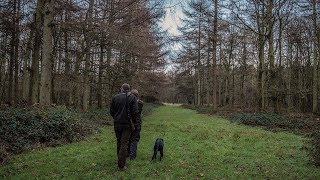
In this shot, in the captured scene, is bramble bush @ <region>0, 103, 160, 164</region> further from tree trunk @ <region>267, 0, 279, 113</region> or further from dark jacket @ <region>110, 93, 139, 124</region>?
tree trunk @ <region>267, 0, 279, 113</region>

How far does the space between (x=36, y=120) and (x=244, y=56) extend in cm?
3274

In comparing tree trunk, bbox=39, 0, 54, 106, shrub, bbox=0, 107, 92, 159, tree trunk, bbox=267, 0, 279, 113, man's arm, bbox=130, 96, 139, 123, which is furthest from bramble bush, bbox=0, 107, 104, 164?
tree trunk, bbox=267, 0, 279, 113

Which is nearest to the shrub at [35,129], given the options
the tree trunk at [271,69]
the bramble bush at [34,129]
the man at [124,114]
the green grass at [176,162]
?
the bramble bush at [34,129]

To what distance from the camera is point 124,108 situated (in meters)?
8.79

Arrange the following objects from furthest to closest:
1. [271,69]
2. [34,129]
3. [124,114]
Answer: [271,69] < [34,129] < [124,114]

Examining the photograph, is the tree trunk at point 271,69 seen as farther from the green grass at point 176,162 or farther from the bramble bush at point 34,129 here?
the bramble bush at point 34,129

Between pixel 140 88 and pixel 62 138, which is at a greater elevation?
pixel 140 88

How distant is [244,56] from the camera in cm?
4166

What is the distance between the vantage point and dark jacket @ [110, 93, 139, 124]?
345 inches

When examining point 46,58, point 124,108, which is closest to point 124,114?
point 124,108

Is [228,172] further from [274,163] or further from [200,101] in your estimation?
[200,101]

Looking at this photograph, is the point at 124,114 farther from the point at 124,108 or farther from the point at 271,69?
the point at 271,69

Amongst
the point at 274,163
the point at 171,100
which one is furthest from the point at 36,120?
the point at 171,100

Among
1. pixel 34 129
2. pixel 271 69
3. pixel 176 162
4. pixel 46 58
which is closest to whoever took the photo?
pixel 176 162
